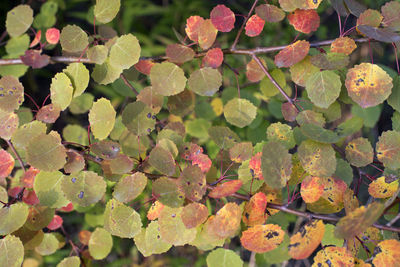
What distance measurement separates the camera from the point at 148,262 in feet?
4.44

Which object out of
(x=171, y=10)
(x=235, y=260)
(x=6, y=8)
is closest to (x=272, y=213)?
(x=235, y=260)

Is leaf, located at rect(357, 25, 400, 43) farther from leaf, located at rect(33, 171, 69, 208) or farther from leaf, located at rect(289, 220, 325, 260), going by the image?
leaf, located at rect(33, 171, 69, 208)

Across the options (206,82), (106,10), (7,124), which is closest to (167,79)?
(206,82)

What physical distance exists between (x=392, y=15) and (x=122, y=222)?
1.67 feet

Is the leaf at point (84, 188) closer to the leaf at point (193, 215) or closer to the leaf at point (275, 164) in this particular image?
the leaf at point (193, 215)

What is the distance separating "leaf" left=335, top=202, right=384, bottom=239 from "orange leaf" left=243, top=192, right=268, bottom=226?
0.36 ft

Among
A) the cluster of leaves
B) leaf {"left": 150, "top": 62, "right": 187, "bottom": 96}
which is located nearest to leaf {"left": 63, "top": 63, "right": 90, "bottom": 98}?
the cluster of leaves

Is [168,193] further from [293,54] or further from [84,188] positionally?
[293,54]

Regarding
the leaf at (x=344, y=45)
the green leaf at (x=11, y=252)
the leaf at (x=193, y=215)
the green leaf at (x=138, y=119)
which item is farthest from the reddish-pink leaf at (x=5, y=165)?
the leaf at (x=344, y=45)

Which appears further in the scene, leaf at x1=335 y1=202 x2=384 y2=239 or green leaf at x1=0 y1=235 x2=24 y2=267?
green leaf at x1=0 y1=235 x2=24 y2=267

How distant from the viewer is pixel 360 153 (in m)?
0.54

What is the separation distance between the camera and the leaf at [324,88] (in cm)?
55

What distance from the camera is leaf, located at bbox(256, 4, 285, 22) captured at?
577 millimetres

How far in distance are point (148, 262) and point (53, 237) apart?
0.67 meters
